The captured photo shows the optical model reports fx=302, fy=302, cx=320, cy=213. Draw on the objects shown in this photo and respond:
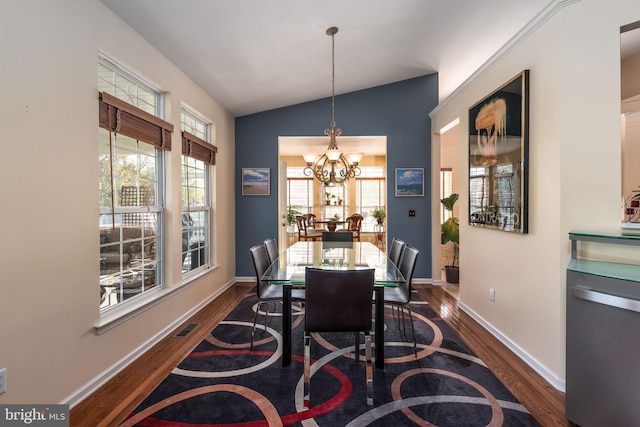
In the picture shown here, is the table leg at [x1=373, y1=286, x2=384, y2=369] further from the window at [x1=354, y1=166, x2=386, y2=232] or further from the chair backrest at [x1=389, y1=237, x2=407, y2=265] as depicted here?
the window at [x1=354, y1=166, x2=386, y2=232]

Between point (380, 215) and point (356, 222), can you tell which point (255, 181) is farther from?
point (380, 215)

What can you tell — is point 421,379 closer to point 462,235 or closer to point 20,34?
point 462,235

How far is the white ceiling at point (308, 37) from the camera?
7.76ft

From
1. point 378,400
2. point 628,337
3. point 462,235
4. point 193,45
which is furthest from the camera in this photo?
point 462,235

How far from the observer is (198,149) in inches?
140

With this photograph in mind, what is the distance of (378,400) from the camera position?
6.17ft

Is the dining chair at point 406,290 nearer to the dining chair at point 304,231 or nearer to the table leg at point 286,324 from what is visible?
the table leg at point 286,324

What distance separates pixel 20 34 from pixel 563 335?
3552 millimetres

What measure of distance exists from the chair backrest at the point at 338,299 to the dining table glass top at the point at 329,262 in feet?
0.64

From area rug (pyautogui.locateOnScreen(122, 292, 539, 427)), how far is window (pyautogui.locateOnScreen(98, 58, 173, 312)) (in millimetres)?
847

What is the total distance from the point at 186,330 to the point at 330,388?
169cm

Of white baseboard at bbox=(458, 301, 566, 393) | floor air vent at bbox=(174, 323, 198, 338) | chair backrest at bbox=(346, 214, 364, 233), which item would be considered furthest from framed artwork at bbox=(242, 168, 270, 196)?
white baseboard at bbox=(458, 301, 566, 393)

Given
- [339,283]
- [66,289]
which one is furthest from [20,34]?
[339,283]

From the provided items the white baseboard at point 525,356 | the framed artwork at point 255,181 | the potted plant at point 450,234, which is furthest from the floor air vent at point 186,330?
the potted plant at point 450,234
